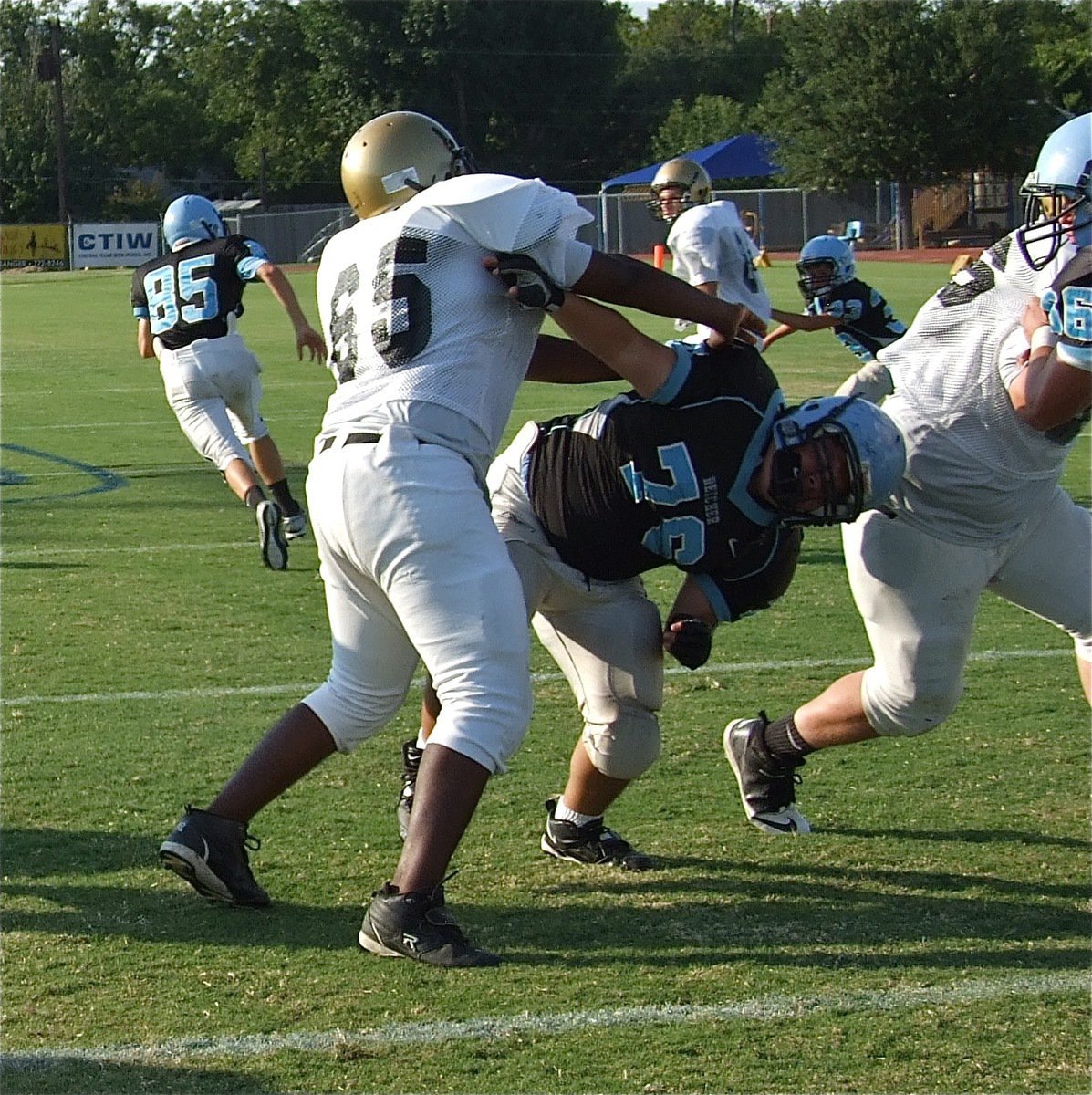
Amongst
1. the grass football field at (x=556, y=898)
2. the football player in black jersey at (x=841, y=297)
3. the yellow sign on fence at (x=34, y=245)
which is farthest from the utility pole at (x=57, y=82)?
the grass football field at (x=556, y=898)

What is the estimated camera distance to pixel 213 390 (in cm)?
953

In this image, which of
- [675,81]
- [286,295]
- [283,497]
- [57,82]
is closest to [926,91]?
[675,81]

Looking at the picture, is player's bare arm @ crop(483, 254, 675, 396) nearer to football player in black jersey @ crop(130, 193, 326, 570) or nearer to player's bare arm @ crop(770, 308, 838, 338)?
player's bare arm @ crop(770, 308, 838, 338)

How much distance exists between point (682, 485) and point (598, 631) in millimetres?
526

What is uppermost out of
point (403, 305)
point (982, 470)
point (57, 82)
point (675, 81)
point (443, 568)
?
point (675, 81)

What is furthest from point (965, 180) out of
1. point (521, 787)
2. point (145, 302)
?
point (521, 787)

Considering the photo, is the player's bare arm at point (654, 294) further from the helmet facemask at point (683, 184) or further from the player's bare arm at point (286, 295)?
the helmet facemask at point (683, 184)

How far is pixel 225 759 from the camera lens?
5305mm

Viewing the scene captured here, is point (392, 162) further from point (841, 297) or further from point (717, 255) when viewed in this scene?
point (841, 297)

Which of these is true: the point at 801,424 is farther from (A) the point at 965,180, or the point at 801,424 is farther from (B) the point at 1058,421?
(A) the point at 965,180

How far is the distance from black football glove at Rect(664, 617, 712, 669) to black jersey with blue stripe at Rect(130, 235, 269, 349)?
6075 millimetres

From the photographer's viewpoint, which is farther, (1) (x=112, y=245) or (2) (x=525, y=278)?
(1) (x=112, y=245)

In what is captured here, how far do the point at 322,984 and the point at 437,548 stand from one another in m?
0.94

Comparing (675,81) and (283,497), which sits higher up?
(675,81)
